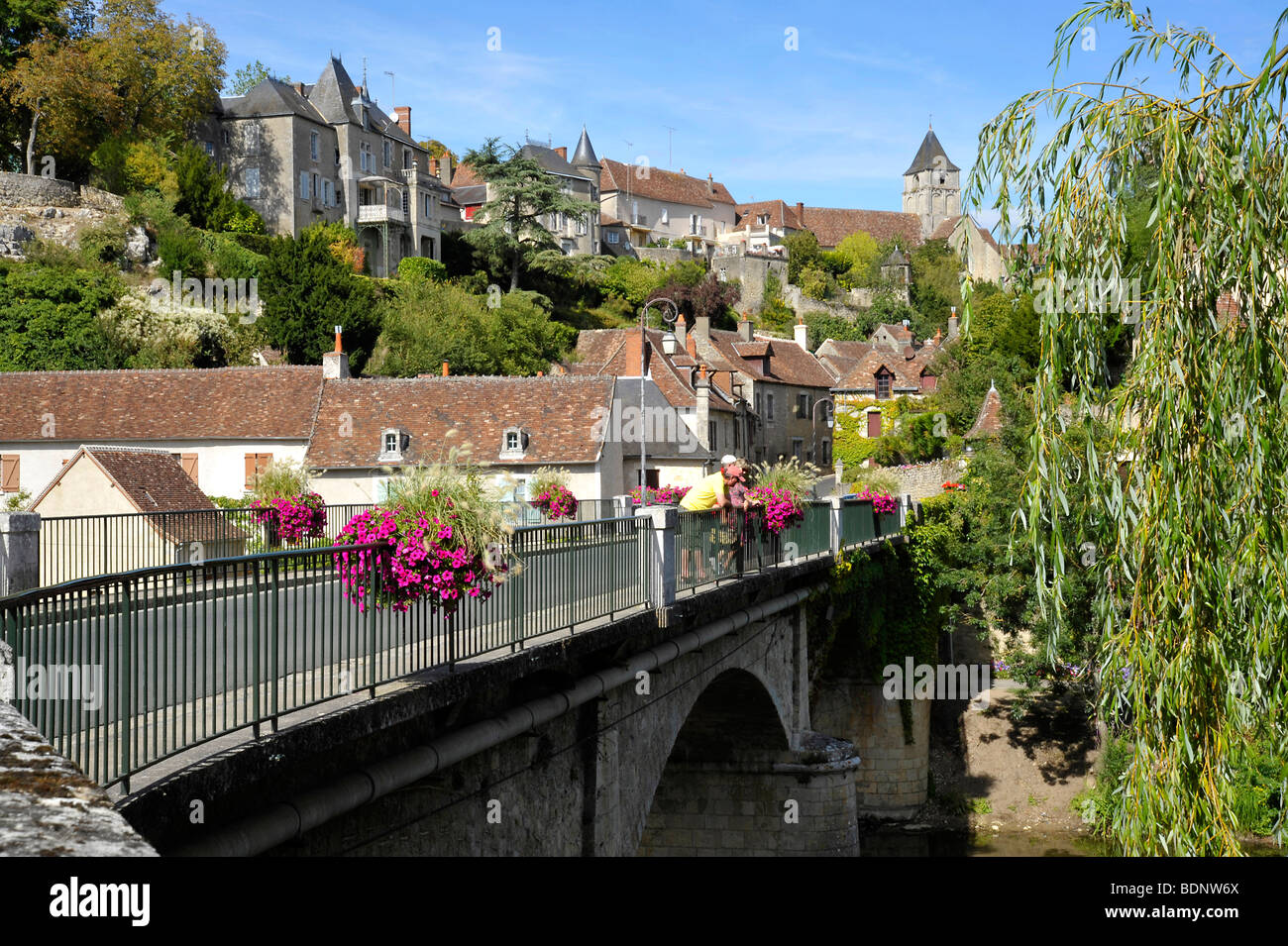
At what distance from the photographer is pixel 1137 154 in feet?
24.1

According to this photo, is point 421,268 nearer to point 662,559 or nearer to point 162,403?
point 162,403

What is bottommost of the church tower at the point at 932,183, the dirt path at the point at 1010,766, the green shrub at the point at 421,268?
the dirt path at the point at 1010,766

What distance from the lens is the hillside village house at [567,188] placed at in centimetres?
9056

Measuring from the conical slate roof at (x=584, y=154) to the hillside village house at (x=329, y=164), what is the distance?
32.4m

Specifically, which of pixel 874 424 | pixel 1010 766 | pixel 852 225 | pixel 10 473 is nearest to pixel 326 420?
pixel 10 473

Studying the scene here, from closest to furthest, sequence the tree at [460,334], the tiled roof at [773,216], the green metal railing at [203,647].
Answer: the green metal railing at [203,647]
the tree at [460,334]
the tiled roof at [773,216]

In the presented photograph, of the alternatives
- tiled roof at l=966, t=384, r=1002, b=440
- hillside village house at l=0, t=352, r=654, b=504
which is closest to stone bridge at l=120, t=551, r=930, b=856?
hillside village house at l=0, t=352, r=654, b=504

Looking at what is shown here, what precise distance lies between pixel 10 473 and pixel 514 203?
3966cm

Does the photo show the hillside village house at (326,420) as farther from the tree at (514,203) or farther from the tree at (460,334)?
the tree at (514,203)

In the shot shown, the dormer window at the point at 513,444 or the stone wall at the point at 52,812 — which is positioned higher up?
the dormer window at the point at 513,444

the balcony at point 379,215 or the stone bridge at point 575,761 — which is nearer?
the stone bridge at point 575,761

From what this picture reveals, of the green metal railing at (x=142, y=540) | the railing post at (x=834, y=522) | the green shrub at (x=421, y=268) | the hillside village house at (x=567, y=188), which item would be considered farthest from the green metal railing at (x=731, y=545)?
the hillside village house at (x=567, y=188)

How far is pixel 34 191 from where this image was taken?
53250 millimetres
